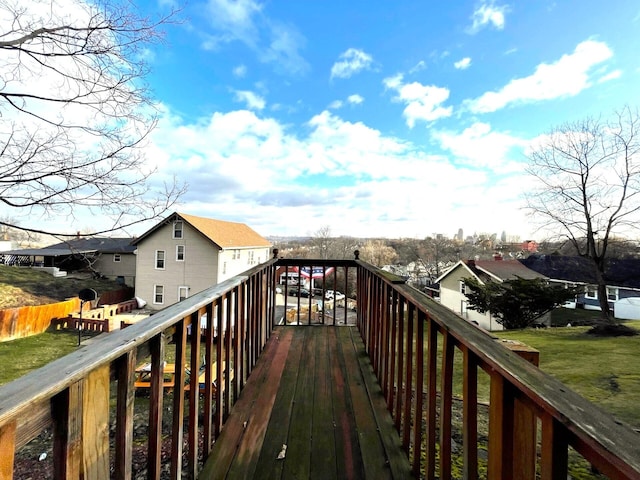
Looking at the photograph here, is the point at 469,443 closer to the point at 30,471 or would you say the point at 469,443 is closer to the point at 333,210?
the point at 30,471

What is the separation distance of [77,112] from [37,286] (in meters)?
19.0

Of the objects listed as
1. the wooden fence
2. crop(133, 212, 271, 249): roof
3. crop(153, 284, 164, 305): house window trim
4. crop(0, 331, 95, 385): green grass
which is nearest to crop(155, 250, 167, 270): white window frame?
crop(153, 284, 164, 305): house window trim

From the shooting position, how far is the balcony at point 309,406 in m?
0.63

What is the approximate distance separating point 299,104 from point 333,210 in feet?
47.8

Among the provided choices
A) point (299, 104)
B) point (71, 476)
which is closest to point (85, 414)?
point (71, 476)

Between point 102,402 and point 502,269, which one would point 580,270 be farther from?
point 102,402

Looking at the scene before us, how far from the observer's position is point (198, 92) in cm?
779

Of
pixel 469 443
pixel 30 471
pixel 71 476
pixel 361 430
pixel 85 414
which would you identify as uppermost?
pixel 85 414

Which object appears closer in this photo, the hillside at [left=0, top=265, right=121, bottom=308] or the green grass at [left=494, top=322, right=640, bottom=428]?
the green grass at [left=494, top=322, right=640, bottom=428]

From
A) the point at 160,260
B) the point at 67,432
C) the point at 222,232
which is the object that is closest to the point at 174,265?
the point at 160,260

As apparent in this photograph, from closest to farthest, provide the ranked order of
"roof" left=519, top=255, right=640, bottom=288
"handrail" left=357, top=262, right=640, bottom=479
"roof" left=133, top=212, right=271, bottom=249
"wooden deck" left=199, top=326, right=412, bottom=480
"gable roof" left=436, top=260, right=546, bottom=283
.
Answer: "handrail" left=357, top=262, right=640, bottom=479
"wooden deck" left=199, top=326, right=412, bottom=480
"roof" left=133, top=212, right=271, bottom=249
"gable roof" left=436, top=260, right=546, bottom=283
"roof" left=519, top=255, right=640, bottom=288

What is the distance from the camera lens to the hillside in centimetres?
1545

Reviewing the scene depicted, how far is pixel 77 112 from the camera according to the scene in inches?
144

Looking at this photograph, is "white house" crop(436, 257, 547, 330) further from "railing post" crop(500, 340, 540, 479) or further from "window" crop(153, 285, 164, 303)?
"railing post" crop(500, 340, 540, 479)
